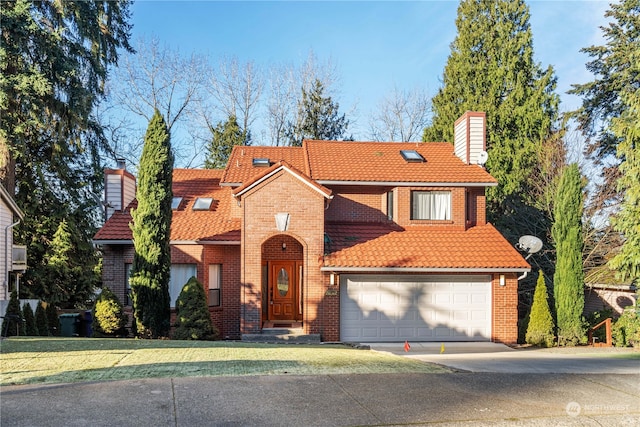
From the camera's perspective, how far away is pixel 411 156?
64.1ft

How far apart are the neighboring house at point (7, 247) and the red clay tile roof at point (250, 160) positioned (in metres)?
8.51

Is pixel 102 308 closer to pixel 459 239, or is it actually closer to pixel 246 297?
pixel 246 297

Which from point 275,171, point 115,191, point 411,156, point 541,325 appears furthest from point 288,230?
point 541,325

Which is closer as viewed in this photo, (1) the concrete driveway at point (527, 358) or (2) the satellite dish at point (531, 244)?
(1) the concrete driveway at point (527, 358)

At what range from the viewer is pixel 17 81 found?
19609mm

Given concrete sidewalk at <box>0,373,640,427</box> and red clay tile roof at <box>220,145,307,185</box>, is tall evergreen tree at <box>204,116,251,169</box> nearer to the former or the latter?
red clay tile roof at <box>220,145,307,185</box>

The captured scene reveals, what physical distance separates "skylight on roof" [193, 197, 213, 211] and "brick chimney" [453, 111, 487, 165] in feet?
32.3

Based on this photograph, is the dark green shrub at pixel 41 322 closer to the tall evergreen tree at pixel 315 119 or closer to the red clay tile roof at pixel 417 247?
the red clay tile roof at pixel 417 247

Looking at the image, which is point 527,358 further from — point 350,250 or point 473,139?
point 473,139

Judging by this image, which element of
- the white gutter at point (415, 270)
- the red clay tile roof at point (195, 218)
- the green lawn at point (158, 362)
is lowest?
the green lawn at point (158, 362)

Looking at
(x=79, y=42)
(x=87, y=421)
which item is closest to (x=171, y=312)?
(x=87, y=421)

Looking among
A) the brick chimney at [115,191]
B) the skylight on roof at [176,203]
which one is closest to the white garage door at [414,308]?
the skylight on roof at [176,203]

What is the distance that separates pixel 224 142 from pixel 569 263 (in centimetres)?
2155

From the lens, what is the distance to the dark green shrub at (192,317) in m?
14.6
